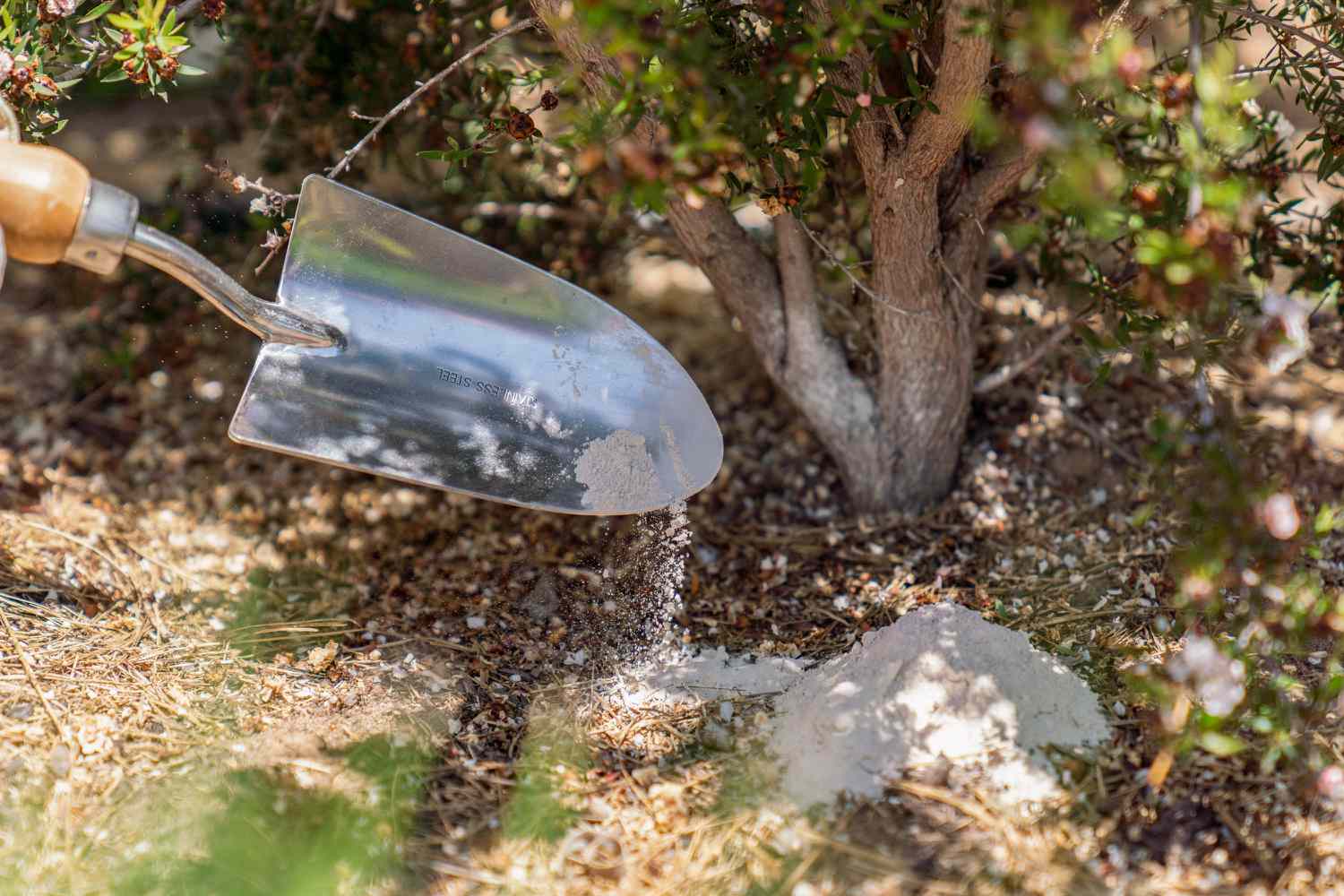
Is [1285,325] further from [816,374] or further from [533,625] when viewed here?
[533,625]

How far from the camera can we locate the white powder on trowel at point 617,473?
1690 millimetres

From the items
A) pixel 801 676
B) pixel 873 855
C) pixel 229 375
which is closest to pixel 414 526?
pixel 229 375

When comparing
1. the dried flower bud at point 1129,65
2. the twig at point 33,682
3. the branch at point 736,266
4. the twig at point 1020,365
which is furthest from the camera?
the twig at point 1020,365

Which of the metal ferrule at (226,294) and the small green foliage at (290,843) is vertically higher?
the metal ferrule at (226,294)

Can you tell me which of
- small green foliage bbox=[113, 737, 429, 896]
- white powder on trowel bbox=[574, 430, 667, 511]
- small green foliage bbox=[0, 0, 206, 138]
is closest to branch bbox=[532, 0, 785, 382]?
white powder on trowel bbox=[574, 430, 667, 511]

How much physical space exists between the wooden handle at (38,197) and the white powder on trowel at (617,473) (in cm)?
76

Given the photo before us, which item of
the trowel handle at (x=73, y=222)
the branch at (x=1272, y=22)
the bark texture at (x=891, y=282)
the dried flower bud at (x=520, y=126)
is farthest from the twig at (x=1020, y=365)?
the trowel handle at (x=73, y=222)

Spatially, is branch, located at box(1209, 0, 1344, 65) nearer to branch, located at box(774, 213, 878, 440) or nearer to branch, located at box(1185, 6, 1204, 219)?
branch, located at box(1185, 6, 1204, 219)

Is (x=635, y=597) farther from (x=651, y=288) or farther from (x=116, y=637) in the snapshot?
(x=651, y=288)

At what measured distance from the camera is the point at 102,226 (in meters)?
1.42

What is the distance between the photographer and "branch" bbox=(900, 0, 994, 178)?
1.38 metres

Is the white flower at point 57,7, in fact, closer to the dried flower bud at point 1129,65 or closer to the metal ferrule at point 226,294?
the metal ferrule at point 226,294

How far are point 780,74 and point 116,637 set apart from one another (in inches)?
50.7

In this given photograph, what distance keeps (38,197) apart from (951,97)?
3.84 ft
